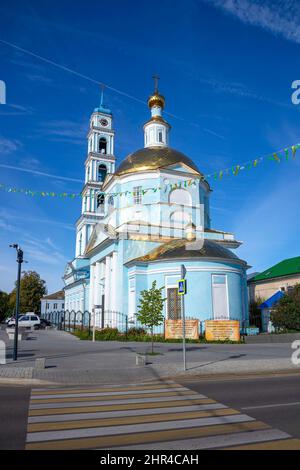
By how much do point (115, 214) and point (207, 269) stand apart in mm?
12701

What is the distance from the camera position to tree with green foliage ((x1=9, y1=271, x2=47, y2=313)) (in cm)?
6957

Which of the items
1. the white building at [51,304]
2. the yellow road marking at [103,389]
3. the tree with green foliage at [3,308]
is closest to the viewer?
the yellow road marking at [103,389]

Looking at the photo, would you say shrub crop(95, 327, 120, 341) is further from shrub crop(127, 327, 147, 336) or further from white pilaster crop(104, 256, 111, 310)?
white pilaster crop(104, 256, 111, 310)

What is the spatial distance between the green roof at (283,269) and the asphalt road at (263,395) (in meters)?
28.8

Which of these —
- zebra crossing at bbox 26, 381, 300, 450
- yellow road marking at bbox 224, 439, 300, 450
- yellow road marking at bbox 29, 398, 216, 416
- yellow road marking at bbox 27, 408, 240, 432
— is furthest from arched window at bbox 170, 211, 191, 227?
yellow road marking at bbox 224, 439, 300, 450

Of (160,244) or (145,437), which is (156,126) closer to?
(160,244)

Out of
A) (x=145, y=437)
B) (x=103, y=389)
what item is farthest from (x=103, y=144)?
(x=145, y=437)

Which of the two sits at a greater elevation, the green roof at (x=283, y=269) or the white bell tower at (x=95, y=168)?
the white bell tower at (x=95, y=168)

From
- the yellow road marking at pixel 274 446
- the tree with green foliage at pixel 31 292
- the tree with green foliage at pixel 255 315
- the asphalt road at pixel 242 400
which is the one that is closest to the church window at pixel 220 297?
the tree with green foliage at pixel 255 315

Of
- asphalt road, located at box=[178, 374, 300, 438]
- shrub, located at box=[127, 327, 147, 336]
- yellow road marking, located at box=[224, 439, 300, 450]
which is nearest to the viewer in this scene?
yellow road marking, located at box=[224, 439, 300, 450]

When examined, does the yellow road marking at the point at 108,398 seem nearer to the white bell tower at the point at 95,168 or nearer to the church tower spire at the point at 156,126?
the church tower spire at the point at 156,126

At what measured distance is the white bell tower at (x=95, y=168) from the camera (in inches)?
2036

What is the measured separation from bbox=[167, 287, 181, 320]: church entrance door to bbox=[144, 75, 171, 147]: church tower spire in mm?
19369
